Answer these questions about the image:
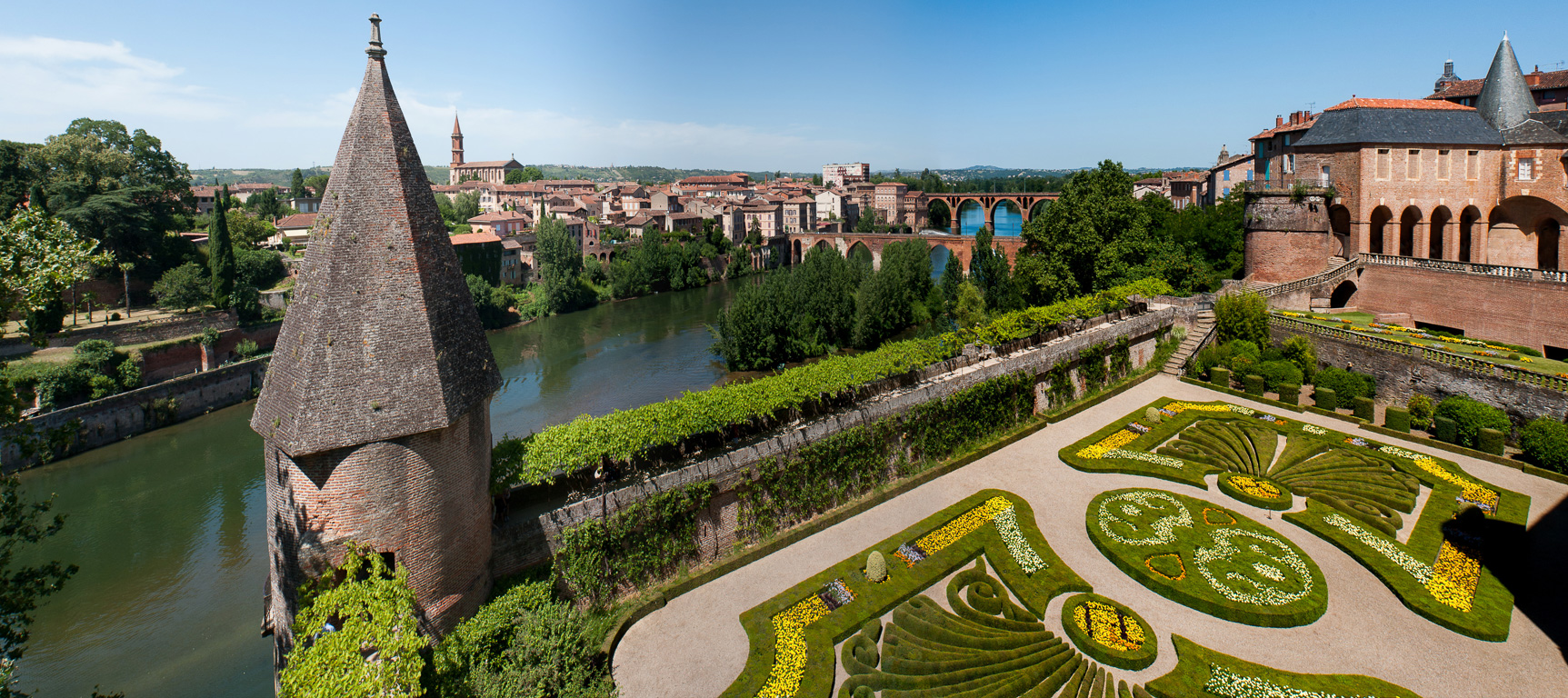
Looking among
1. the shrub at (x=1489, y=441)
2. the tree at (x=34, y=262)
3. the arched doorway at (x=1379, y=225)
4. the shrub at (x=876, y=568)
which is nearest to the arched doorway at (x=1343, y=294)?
the arched doorway at (x=1379, y=225)

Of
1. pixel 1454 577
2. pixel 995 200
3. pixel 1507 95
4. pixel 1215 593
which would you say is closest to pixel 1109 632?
pixel 1215 593

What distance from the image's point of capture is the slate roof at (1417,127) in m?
32.7

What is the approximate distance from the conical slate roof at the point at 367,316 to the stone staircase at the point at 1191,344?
29455 mm

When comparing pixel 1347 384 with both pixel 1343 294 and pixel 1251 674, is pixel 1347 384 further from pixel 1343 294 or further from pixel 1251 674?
pixel 1251 674

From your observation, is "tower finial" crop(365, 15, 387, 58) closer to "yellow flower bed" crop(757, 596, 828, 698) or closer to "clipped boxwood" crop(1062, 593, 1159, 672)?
"yellow flower bed" crop(757, 596, 828, 698)

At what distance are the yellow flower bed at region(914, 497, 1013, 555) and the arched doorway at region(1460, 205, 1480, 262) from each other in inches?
1208

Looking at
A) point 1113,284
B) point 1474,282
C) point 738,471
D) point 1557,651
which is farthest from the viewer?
point 1113,284

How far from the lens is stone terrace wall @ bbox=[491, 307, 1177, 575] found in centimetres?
1471

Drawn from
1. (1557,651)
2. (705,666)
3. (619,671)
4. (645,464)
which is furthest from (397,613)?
(1557,651)

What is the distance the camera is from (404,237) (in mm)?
12031

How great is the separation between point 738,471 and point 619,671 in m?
5.38

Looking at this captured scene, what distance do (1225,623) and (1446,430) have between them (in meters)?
14.5

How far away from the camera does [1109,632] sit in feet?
47.4

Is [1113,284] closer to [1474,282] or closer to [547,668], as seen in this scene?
[1474,282]
